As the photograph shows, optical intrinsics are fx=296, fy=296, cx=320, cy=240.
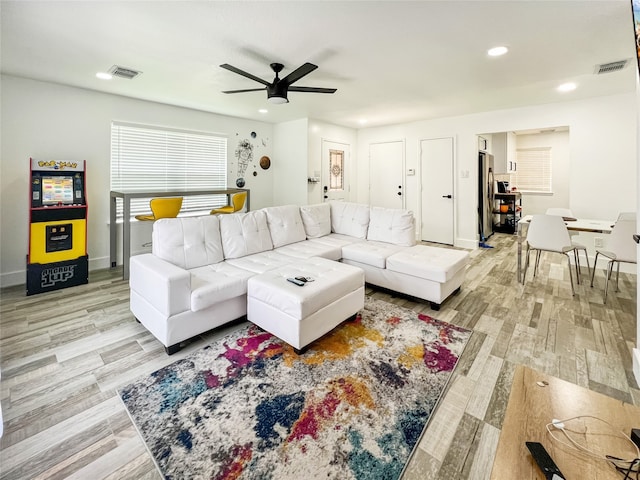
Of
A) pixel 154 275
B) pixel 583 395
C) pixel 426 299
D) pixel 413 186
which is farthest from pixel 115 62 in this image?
pixel 413 186

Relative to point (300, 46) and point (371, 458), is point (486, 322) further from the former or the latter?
point (300, 46)

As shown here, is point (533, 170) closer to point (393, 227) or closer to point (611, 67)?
point (611, 67)

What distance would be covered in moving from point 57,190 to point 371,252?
3.77 m

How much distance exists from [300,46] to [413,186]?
4166 millimetres

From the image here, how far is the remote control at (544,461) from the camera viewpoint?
2.67 ft

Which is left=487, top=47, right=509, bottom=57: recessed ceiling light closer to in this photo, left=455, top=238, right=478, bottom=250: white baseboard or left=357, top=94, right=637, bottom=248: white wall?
left=357, top=94, right=637, bottom=248: white wall

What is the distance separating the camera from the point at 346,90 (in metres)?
4.01

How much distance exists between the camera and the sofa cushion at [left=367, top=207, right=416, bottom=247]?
3742mm

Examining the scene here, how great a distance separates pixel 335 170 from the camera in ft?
21.3

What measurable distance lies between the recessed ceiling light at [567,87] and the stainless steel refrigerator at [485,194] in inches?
82.1

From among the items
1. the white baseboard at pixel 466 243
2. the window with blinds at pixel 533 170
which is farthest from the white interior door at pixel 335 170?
the window with blinds at pixel 533 170

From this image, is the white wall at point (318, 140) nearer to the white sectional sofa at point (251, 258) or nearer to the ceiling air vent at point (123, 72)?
the white sectional sofa at point (251, 258)

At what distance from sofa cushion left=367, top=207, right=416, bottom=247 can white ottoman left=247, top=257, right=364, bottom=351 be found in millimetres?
1349

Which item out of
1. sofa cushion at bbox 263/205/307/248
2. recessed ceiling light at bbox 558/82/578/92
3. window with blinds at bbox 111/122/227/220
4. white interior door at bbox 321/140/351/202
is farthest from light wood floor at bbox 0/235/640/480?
white interior door at bbox 321/140/351/202
